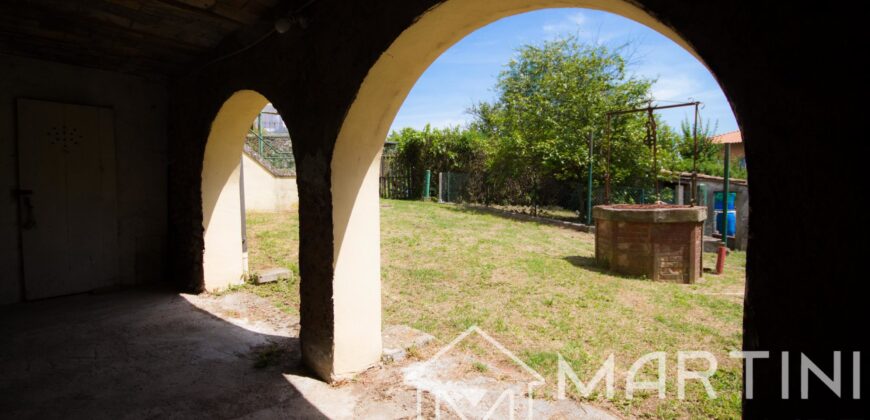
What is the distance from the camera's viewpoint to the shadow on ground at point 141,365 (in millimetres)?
2605

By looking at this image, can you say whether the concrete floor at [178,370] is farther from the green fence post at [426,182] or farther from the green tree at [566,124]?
the green fence post at [426,182]

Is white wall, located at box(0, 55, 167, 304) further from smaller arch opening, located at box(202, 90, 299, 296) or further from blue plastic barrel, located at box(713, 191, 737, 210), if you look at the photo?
blue plastic barrel, located at box(713, 191, 737, 210)

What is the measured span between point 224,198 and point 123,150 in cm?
150

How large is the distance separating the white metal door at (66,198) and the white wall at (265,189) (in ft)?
18.0

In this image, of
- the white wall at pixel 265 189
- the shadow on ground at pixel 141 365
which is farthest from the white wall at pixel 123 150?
the white wall at pixel 265 189

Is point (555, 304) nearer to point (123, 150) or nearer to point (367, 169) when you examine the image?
point (367, 169)

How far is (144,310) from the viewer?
174 inches

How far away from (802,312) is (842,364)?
0.46 ft

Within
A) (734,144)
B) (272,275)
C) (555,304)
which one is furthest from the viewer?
(734,144)

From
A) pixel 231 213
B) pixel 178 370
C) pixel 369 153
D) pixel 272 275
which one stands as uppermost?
pixel 369 153

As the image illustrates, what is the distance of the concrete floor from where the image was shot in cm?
258

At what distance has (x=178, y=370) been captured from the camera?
3.10m

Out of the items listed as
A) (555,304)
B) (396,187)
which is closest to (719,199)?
(555,304)

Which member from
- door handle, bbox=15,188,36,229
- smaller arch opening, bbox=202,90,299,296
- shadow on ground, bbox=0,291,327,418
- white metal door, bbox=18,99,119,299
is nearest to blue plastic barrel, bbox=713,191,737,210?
smaller arch opening, bbox=202,90,299,296
